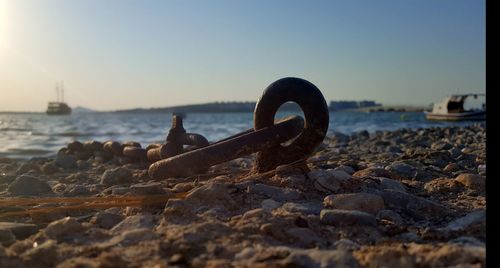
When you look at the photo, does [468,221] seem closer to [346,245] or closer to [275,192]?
[346,245]

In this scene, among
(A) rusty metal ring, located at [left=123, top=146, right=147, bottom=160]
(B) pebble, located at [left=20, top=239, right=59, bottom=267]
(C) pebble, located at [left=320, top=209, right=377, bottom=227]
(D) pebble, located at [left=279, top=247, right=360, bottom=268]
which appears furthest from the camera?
(A) rusty metal ring, located at [left=123, top=146, right=147, bottom=160]

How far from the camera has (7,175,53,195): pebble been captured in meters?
4.16

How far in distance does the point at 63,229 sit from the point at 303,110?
173 cm

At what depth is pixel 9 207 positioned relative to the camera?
10.4 feet

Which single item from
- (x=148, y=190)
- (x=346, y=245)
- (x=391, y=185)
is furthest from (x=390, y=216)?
(x=148, y=190)

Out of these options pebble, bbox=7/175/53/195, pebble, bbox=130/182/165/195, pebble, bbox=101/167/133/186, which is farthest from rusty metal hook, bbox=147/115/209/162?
pebble, bbox=130/182/165/195

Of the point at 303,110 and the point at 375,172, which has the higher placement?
the point at 303,110

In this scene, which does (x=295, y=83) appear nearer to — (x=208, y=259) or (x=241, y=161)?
(x=208, y=259)

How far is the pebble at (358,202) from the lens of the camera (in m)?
2.63

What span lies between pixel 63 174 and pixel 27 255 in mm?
4316

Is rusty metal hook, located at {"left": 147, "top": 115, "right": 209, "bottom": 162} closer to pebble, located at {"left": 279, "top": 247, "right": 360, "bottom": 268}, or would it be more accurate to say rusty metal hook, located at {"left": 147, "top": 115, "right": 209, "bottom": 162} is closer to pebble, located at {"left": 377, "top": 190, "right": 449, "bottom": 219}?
pebble, located at {"left": 377, "top": 190, "right": 449, "bottom": 219}

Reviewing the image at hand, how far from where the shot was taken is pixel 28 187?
422 centimetres

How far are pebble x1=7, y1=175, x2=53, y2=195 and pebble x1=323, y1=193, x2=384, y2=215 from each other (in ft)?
8.90

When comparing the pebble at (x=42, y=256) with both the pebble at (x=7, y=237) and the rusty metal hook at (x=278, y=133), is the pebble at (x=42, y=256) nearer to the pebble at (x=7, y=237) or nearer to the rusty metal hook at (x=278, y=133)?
the pebble at (x=7, y=237)
